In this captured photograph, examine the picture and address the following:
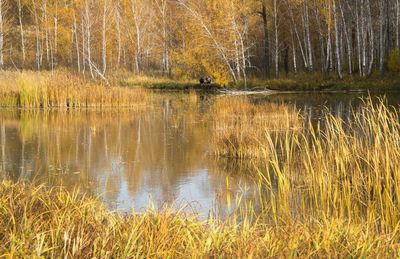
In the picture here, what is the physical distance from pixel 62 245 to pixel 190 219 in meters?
1.03

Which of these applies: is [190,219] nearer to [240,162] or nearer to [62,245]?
[62,245]

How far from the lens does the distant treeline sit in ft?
93.2

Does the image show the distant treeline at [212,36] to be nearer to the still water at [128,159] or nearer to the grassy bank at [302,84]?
the grassy bank at [302,84]

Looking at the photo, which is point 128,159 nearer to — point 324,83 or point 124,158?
point 124,158

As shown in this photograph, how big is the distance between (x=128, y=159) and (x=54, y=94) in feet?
32.6

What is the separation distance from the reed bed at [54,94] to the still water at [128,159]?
1.41 meters

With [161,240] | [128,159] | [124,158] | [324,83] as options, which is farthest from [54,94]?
[161,240]

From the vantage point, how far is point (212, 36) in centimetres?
2788

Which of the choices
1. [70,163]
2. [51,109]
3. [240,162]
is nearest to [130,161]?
[70,163]

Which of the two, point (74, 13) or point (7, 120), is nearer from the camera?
point (7, 120)

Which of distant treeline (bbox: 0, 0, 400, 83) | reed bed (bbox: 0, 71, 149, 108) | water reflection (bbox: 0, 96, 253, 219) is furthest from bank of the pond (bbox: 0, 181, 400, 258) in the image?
distant treeline (bbox: 0, 0, 400, 83)

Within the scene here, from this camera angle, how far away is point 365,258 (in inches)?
131

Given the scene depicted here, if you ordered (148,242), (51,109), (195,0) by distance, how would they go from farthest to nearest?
(195,0) → (51,109) → (148,242)

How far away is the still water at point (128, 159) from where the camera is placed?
6750 millimetres
